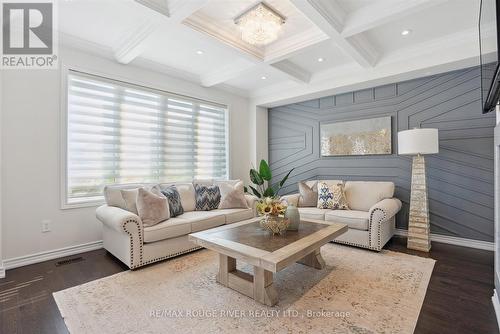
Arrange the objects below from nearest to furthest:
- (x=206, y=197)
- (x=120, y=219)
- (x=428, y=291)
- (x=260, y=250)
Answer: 1. (x=260, y=250)
2. (x=428, y=291)
3. (x=120, y=219)
4. (x=206, y=197)

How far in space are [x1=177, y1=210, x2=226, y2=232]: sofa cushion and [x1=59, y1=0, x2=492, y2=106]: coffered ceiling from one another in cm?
220

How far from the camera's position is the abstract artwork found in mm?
3924

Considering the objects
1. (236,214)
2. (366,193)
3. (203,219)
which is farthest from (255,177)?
(366,193)

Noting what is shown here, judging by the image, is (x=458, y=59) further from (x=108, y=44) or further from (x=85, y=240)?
(x=85, y=240)

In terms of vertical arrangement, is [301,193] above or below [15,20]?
below

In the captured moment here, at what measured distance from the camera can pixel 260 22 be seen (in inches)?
98.4

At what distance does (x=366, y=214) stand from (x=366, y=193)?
54cm

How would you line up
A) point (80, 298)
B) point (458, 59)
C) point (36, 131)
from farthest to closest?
point (458, 59) → point (36, 131) → point (80, 298)

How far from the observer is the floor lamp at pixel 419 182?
3.01 meters

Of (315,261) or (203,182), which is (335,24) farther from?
(203,182)

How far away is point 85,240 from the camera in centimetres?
319

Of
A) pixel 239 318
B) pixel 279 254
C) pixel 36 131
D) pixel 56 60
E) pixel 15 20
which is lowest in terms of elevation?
pixel 239 318

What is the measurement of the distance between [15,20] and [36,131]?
1187mm

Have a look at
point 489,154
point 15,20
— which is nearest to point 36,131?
point 15,20
